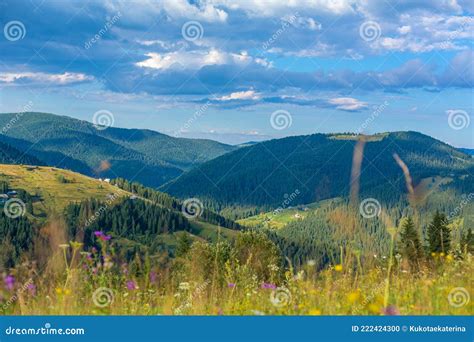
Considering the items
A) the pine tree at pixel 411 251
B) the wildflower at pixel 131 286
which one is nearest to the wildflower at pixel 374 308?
the pine tree at pixel 411 251

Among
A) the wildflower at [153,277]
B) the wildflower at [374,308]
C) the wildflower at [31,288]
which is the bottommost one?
the wildflower at [31,288]

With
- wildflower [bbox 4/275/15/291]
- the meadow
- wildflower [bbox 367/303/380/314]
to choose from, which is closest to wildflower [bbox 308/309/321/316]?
the meadow

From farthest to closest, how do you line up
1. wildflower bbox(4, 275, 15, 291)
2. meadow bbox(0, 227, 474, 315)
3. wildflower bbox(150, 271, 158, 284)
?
wildflower bbox(150, 271, 158, 284)
wildflower bbox(4, 275, 15, 291)
meadow bbox(0, 227, 474, 315)

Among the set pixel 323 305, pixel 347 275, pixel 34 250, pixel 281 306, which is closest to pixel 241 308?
pixel 281 306

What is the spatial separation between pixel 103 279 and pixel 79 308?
721 millimetres

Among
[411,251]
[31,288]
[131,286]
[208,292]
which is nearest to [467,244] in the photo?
[411,251]

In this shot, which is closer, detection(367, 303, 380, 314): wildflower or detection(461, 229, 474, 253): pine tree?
detection(367, 303, 380, 314): wildflower

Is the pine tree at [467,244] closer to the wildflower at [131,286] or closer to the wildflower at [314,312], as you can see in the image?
the wildflower at [314,312]

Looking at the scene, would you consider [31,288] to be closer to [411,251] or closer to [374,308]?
[374,308]

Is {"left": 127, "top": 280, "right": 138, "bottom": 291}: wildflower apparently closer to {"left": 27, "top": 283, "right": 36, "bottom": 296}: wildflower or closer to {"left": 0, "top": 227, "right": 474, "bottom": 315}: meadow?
{"left": 0, "top": 227, "right": 474, "bottom": 315}: meadow

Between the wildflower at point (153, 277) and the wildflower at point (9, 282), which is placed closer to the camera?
the wildflower at point (9, 282)

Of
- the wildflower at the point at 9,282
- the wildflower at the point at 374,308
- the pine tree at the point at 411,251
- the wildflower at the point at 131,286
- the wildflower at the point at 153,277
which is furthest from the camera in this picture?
the pine tree at the point at 411,251

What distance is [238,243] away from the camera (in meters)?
66.5
